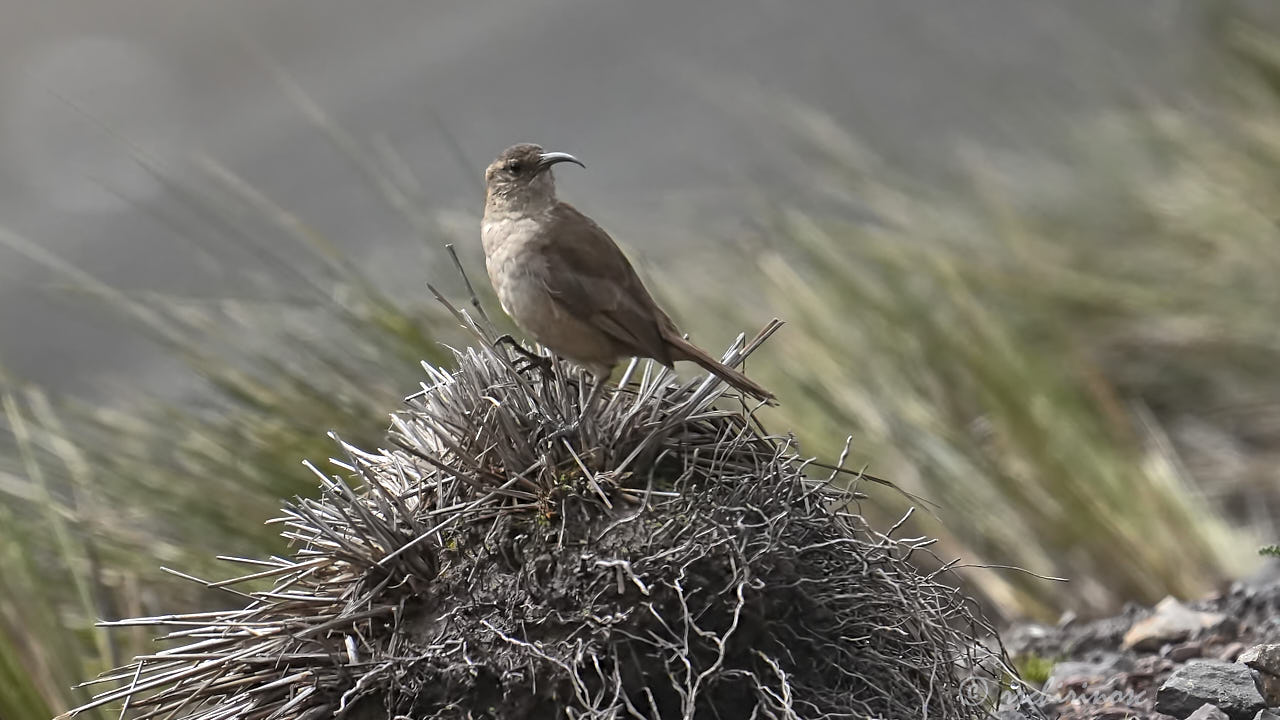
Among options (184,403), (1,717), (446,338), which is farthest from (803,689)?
(184,403)

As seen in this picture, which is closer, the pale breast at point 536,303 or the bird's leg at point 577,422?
the bird's leg at point 577,422

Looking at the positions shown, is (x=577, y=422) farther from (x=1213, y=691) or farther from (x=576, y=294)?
(x=1213, y=691)

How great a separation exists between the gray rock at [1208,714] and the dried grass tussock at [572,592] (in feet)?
1.39

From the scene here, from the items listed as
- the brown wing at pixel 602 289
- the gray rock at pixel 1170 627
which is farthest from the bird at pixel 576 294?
the gray rock at pixel 1170 627

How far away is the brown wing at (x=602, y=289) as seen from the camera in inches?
114

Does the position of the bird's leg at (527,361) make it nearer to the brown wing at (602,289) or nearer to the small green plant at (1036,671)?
the brown wing at (602,289)

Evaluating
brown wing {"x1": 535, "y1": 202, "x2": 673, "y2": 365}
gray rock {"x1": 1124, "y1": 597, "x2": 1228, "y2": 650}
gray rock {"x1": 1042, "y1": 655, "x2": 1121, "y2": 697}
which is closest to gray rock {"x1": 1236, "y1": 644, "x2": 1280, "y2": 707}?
gray rock {"x1": 1042, "y1": 655, "x2": 1121, "y2": 697}

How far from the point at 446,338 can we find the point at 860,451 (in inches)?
60.8

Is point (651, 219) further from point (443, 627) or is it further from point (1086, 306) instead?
point (443, 627)

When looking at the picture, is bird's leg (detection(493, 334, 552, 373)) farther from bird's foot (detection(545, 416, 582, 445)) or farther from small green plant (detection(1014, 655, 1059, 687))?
small green plant (detection(1014, 655, 1059, 687))

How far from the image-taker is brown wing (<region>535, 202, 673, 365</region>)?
2885 millimetres

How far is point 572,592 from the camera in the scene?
241cm

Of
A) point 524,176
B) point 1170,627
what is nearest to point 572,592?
point 524,176

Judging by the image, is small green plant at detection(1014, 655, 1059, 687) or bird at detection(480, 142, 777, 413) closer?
bird at detection(480, 142, 777, 413)
